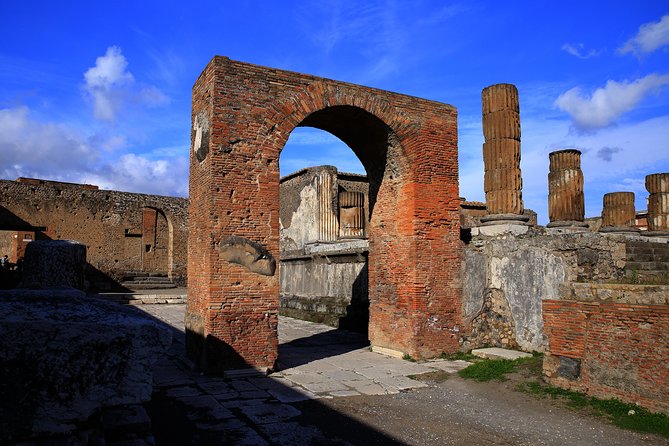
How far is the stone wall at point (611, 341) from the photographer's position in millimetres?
5355

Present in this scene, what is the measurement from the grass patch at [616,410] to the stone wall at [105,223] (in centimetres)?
2122

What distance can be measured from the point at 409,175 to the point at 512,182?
9.31ft

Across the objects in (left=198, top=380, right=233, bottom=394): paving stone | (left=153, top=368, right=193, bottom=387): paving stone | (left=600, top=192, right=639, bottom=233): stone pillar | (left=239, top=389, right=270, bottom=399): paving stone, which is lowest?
(left=239, top=389, right=270, bottom=399): paving stone

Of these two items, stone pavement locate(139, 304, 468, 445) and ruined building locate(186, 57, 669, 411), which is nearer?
stone pavement locate(139, 304, 468, 445)

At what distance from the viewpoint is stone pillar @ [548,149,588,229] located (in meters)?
11.3

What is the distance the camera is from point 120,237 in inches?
955

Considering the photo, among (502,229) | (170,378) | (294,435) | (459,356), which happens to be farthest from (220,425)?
(502,229)

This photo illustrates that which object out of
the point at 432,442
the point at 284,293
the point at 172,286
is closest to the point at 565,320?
the point at 432,442

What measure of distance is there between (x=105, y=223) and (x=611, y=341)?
901 inches

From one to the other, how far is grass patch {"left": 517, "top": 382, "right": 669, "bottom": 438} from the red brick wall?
95 mm

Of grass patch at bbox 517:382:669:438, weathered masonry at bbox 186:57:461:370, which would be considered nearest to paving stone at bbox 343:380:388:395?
weathered masonry at bbox 186:57:461:370

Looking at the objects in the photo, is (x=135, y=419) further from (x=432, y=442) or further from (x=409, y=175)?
(x=409, y=175)

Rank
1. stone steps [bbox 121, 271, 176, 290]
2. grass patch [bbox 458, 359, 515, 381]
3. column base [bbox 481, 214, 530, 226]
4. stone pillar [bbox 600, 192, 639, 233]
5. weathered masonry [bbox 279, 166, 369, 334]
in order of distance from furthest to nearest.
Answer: stone steps [bbox 121, 271, 176, 290], stone pillar [bbox 600, 192, 639, 233], weathered masonry [bbox 279, 166, 369, 334], column base [bbox 481, 214, 530, 226], grass patch [bbox 458, 359, 515, 381]

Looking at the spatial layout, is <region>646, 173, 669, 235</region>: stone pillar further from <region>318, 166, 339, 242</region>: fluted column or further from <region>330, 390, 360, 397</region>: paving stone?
<region>330, 390, 360, 397</region>: paving stone
